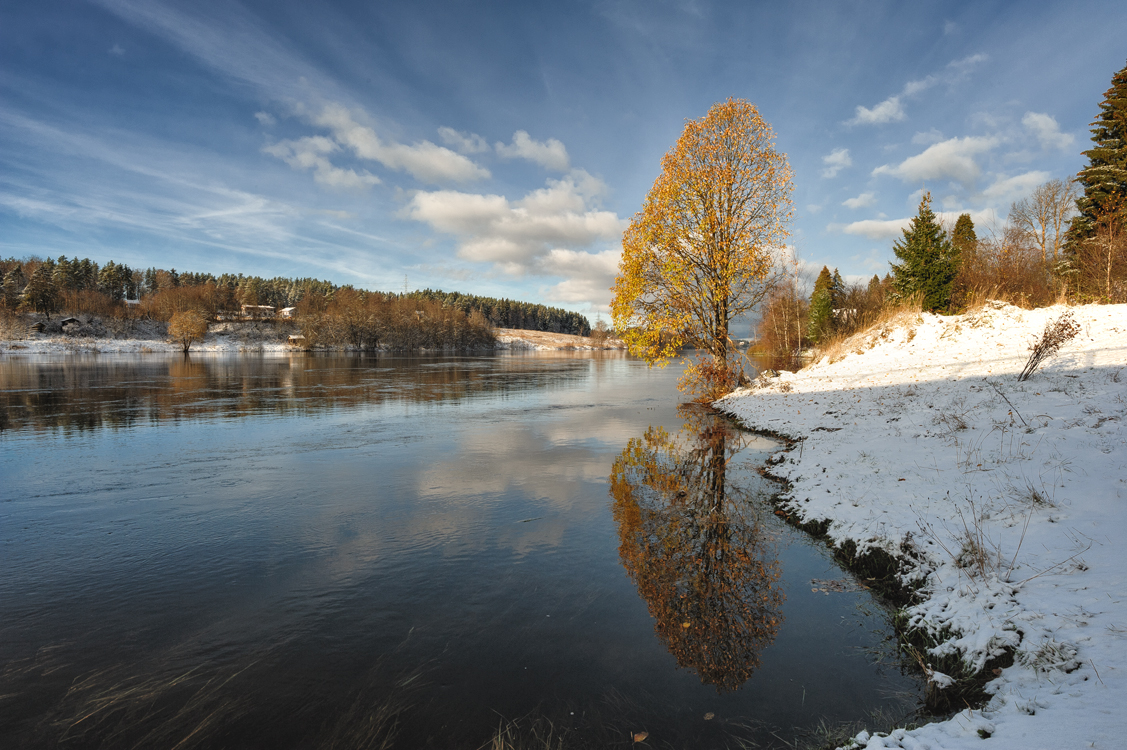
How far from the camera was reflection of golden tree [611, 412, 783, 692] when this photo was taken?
483 centimetres

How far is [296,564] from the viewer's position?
21.2 feet

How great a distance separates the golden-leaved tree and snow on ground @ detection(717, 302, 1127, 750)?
20.4ft

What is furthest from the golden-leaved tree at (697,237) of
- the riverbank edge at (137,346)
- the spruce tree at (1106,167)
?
the riverbank edge at (137,346)

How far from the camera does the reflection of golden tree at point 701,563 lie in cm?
483

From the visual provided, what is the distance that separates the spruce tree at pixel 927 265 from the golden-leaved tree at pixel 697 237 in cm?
1206

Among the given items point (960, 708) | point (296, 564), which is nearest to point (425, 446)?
point (296, 564)

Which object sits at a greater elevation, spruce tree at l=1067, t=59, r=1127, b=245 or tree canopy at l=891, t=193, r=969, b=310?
spruce tree at l=1067, t=59, r=1127, b=245

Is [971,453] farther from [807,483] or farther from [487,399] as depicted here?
[487,399]

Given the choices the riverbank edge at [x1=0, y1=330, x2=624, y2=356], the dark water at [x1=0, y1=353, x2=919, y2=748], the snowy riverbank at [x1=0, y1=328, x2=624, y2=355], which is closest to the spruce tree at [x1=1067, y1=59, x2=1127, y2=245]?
the dark water at [x1=0, y1=353, x2=919, y2=748]

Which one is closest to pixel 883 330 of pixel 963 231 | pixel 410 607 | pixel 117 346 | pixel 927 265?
pixel 927 265

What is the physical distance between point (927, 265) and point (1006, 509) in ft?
81.8

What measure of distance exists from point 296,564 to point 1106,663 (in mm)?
8095

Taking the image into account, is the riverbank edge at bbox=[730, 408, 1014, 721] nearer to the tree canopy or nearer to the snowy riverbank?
the tree canopy

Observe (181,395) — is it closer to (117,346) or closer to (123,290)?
(117,346)
